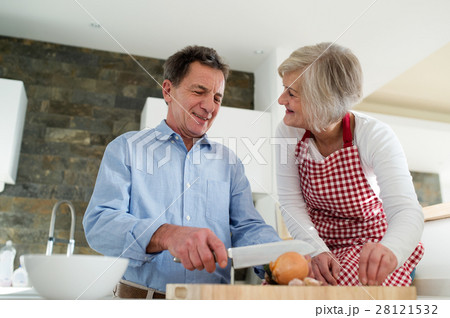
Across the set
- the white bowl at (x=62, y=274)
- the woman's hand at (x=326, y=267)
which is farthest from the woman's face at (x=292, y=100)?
the white bowl at (x=62, y=274)

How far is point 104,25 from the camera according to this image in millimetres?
779

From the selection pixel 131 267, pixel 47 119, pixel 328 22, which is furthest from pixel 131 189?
pixel 328 22

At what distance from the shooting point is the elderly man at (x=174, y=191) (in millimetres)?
493

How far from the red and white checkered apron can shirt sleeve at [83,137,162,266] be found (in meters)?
0.31

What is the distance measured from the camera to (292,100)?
660mm

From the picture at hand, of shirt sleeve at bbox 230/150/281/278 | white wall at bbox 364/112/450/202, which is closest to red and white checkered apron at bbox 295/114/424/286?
shirt sleeve at bbox 230/150/281/278

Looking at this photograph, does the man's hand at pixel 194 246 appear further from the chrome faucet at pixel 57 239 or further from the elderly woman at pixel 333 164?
the elderly woman at pixel 333 164

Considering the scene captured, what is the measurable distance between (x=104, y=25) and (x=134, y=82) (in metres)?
0.14

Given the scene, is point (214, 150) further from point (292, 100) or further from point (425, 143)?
point (425, 143)

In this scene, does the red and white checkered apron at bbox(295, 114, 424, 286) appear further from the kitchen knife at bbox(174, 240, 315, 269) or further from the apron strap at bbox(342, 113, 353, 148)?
the kitchen knife at bbox(174, 240, 315, 269)

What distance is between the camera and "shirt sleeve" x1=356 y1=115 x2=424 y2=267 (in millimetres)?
497

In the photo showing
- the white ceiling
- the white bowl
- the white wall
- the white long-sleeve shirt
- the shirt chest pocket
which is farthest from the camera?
the white wall

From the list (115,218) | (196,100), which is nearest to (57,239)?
(115,218)
